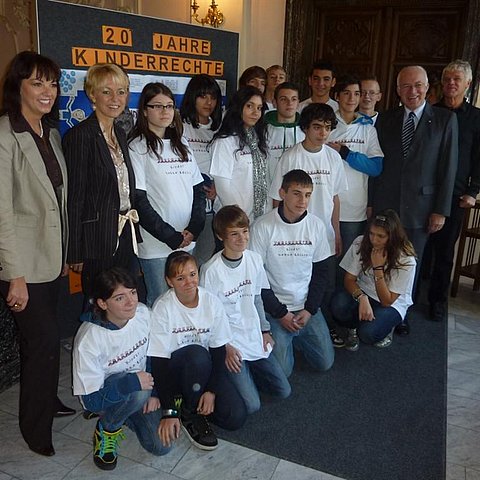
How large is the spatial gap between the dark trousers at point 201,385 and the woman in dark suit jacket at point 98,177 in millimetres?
502

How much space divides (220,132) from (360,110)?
114 cm

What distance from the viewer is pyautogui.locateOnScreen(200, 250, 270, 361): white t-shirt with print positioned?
237 cm

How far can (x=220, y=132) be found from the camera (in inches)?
110

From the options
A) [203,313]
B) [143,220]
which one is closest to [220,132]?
[143,220]

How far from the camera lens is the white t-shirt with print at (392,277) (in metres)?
2.92

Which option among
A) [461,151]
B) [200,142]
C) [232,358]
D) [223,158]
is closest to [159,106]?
[223,158]

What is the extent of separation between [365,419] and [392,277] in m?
0.88

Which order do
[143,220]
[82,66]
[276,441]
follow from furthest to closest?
1. [82,66]
2. [143,220]
3. [276,441]

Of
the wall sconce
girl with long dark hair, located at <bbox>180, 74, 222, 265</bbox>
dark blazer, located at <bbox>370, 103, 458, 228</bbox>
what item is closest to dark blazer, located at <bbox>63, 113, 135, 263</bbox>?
girl with long dark hair, located at <bbox>180, 74, 222, 265</bbox>

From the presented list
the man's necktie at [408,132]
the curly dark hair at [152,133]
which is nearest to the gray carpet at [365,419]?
the man's necktie at [408,132]

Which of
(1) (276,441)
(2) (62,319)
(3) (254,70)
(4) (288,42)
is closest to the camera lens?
(1) (276,441)

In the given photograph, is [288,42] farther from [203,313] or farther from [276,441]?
[276,441]

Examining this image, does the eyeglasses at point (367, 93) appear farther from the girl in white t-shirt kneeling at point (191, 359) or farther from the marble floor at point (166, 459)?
the marble floor at point (166, 459)

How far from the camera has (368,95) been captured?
3.34 m
